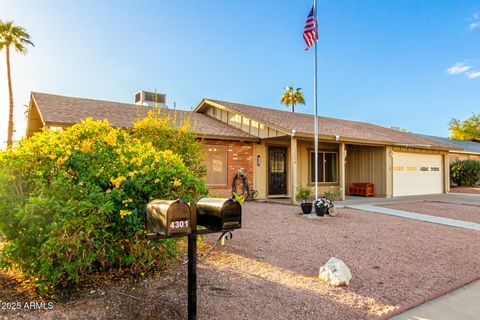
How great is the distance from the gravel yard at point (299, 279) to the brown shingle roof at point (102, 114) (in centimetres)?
605

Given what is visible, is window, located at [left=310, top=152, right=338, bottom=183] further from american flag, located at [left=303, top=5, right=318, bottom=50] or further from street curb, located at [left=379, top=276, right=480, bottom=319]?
street curb, located at [left=379, top=276, right=480, bottom=319]

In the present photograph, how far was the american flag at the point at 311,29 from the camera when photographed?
419 inches

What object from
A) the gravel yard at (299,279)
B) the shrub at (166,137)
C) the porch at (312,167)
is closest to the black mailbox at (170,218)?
the gravel yard at (299,279)

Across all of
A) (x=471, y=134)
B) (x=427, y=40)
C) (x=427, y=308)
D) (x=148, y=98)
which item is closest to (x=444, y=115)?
(x=471, y=134)

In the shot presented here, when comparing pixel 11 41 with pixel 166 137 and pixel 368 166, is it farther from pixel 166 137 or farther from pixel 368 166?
pixel 368 166

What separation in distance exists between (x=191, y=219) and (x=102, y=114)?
1099cm

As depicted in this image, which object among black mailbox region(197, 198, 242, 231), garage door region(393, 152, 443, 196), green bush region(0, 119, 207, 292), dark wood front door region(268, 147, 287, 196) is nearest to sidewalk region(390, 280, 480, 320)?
black mailbox region(197, 198, 242, 231)

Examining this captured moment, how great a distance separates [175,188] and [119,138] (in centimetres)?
114

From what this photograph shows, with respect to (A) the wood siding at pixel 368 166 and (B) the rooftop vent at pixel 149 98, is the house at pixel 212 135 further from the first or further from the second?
(A) the wood siding at pixel 368 166

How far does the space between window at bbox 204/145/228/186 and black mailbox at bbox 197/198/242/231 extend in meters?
9.48

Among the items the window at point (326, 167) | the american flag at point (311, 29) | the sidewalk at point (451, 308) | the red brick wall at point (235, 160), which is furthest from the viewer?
the window at point (326, 167)

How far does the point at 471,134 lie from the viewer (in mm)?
45188

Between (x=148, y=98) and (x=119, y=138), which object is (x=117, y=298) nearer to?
(x=119, y=138)

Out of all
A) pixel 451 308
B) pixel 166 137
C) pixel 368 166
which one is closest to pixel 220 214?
pixel 451 308
